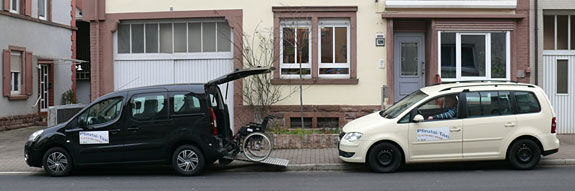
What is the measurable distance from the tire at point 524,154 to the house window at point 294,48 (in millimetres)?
5893

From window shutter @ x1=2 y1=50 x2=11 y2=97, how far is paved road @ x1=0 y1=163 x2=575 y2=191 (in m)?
9.34

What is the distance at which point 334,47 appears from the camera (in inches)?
592

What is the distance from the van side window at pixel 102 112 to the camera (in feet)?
34.0

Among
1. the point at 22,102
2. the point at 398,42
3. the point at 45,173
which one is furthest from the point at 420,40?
the point at 22,102

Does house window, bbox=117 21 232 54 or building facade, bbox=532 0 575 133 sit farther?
house window, bbox=117 21 232 54

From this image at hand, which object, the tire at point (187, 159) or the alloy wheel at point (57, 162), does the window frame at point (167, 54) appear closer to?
the tire at point (187, 159)

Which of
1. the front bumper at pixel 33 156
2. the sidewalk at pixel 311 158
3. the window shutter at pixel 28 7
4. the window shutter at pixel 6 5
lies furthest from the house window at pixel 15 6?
the front bumper at pixel 33 156

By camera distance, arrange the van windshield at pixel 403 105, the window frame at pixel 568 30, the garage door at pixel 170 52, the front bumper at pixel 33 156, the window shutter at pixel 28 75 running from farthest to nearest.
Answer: the window shutter at pixel 28 75 → the garage door at pixel 170 52 → the window frame at pixel 568 30 → the van windshield at pixel 403 105 → the front bumper at pixel 33 156

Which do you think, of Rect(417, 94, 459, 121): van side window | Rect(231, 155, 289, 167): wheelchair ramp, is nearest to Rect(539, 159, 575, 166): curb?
Rect(417, 94, 459, 121): van side window

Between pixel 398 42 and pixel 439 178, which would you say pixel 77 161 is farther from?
pixel 398 42

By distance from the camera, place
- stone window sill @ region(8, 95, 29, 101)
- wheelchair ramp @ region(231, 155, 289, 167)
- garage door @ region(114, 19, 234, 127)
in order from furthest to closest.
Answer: stone window sill @ region(8, 95, 29, 101) < garage door @ region(114, 19, 234, 127) < wheelchair ramp @ region(231, 155, 289, 167)

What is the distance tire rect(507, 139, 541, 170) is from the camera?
33.8ft

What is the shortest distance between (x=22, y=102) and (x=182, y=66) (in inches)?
316

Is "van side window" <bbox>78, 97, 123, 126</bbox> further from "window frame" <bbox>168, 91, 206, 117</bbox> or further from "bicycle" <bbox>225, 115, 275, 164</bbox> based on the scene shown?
"bicycle" <bbox>225, 115, 275, 164</bbox>
